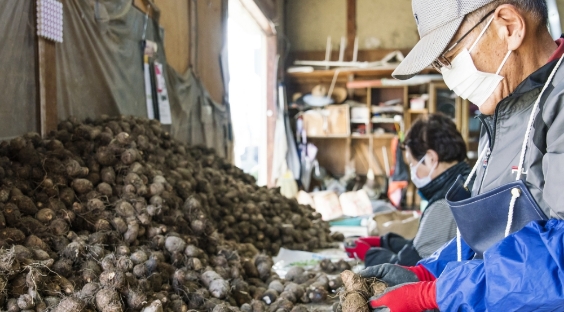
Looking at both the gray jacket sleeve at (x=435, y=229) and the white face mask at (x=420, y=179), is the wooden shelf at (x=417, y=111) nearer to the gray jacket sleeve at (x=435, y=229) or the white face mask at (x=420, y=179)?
the white face mask at (x=420, y=179)

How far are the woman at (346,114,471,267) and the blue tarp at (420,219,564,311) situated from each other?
1245 mm

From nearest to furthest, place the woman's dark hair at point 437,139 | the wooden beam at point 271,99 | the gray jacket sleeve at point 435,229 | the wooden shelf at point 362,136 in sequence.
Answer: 1. the gray jacket sleeve at point 435,229
2. the woman's dark hair at point 437,139
3. the wooden beam at point 271,99
4. the wooden shelf at point 362,136

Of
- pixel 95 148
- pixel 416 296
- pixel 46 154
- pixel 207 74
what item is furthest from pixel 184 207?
pixel 207 74

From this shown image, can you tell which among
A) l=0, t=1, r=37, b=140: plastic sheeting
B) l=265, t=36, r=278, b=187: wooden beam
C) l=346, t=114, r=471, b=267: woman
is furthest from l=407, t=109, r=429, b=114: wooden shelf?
l=0, t=1, r=37, b=140: plastic sheeting

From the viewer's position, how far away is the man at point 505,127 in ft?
4.06

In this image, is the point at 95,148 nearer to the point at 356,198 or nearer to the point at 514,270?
the point at 514,270

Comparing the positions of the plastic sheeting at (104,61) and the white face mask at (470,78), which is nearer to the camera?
the white face mask at (470,78)

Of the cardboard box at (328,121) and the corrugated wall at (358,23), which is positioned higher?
the corrugated wall at (358,23)

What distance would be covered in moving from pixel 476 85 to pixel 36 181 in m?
1.92

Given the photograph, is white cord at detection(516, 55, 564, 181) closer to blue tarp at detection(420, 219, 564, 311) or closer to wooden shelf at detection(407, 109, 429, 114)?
blue tarp at detection(420, 219, 564, 311)

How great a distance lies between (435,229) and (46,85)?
86.7 inches

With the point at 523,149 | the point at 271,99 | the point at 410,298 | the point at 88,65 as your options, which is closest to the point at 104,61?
the point at 88,65

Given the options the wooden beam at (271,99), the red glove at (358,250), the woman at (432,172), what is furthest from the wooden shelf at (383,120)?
the woman at (432,172)

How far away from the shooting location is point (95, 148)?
2.69 metres
